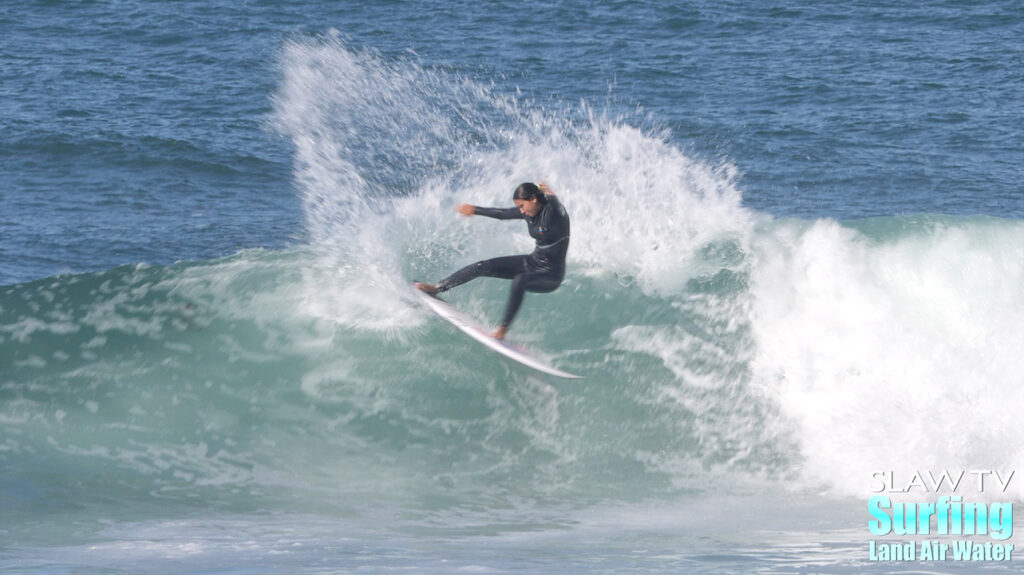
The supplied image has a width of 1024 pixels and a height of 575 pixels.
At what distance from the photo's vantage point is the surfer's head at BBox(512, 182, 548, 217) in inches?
364

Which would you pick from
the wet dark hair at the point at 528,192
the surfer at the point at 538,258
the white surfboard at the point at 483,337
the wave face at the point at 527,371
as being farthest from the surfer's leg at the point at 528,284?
the wave face at the point at 527,371

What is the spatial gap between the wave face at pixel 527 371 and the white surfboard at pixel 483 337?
42 cm

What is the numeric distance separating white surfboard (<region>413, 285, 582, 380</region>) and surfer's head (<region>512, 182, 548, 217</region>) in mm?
1168

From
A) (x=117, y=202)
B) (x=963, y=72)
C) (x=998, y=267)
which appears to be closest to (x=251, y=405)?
(x=998, y=267)

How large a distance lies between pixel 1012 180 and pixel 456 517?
16025 mm

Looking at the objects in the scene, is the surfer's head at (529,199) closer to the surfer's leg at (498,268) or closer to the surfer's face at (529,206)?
the surfer's face at (529,206)

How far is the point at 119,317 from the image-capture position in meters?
11.2

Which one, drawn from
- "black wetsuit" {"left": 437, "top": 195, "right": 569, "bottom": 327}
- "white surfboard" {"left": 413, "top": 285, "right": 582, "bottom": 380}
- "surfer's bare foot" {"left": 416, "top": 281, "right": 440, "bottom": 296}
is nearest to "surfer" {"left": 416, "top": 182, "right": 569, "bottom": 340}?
"black wetsuit" {"left": 437, "top": 195, "right": 569, "bottom": 327}

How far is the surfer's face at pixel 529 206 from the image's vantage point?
30.5ft

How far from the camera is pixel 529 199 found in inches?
366

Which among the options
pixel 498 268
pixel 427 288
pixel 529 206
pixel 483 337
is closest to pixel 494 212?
pixel 529 206

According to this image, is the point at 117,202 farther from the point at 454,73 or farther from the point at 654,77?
the point at 654,77

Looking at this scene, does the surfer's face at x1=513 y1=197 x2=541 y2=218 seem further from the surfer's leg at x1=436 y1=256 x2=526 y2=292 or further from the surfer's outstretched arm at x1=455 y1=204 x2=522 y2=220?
the surfer's leg at x1=436 y1=256 x2=526 y2=292

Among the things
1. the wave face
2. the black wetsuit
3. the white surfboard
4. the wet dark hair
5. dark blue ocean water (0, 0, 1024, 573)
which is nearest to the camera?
dark blue ocean water (0, 0, 1024, 573)
